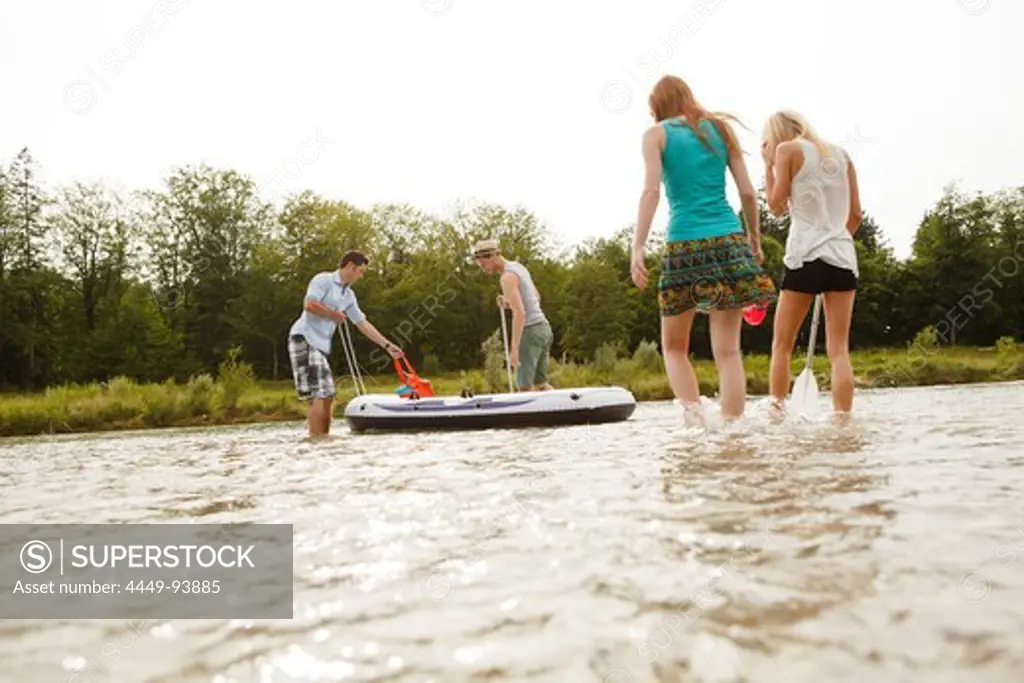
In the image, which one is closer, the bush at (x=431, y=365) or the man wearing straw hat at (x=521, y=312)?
the man wearing straw hat at (x=521, y=312)

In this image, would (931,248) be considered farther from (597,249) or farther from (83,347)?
(83,347)

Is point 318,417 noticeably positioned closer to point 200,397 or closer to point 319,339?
point 319,339

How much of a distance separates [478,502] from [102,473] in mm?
2757

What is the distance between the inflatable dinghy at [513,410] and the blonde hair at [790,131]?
12.9ft

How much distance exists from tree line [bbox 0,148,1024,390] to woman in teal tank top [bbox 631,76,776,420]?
37.8 metres

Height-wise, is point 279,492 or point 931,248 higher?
point 931,248

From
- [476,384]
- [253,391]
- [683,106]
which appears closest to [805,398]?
[683,106]

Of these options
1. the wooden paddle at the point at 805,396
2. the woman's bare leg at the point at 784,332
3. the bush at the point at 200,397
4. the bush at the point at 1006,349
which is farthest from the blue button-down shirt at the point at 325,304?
the bush at the point at 1006,349

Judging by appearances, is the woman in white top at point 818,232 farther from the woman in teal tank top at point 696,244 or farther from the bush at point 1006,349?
the bush at point 1006,349

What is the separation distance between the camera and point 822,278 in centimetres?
513

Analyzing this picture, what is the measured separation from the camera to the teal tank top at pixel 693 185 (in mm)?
5047

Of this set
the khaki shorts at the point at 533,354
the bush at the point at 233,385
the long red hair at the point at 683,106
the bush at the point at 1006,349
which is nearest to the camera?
the long red hair at the point at 683,106

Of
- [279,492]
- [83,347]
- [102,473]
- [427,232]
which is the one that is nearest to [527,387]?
[102,473]

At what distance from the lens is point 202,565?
1.99 metres
